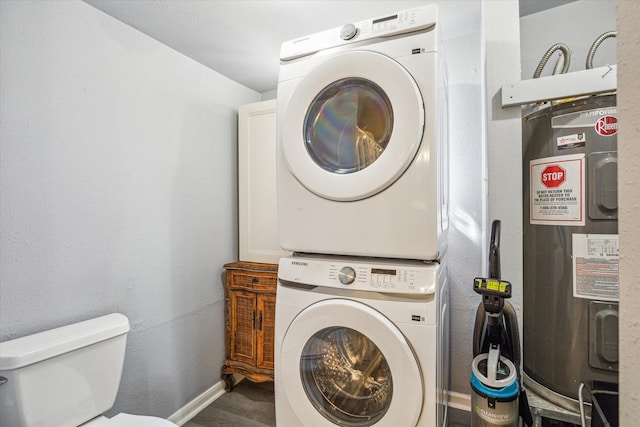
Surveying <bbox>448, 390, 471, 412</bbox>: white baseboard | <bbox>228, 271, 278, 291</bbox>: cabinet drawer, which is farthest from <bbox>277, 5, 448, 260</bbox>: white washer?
<bbox>448, 390, 471, 412</bbox>: white baseboard

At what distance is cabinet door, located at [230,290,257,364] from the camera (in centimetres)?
214

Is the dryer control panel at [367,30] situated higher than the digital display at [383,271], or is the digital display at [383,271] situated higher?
the dryer control panel at [367,30]

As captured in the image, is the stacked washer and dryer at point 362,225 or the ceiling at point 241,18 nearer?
the stacked washer and dryer at point 362,225

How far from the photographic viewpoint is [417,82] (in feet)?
3.95

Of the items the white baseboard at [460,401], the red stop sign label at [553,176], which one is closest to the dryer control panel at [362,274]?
the red stop sign label at [553,176]

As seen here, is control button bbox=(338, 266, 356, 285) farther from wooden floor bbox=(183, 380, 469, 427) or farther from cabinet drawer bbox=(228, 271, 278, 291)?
wooden floor bbox=(183, 380, 469, 427)

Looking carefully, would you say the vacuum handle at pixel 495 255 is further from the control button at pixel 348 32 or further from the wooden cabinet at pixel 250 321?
the wooden cabinet at pixel 250 321

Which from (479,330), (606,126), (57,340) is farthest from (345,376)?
(606,126)

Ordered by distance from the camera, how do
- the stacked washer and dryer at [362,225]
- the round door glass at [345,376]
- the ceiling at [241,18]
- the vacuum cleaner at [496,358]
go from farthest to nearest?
the ceiling at [241,18] → the round door glass at [345,376] → the stacked washer and dryer at [362,225] → the vacuum cleaner at [496,358]

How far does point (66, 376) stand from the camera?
123cm

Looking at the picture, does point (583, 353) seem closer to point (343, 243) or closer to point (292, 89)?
point (343, 243)

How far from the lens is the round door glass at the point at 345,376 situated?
1.29 metres

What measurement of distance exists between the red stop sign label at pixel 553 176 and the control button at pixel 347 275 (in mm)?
837

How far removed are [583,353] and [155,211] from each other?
7.06 feet
